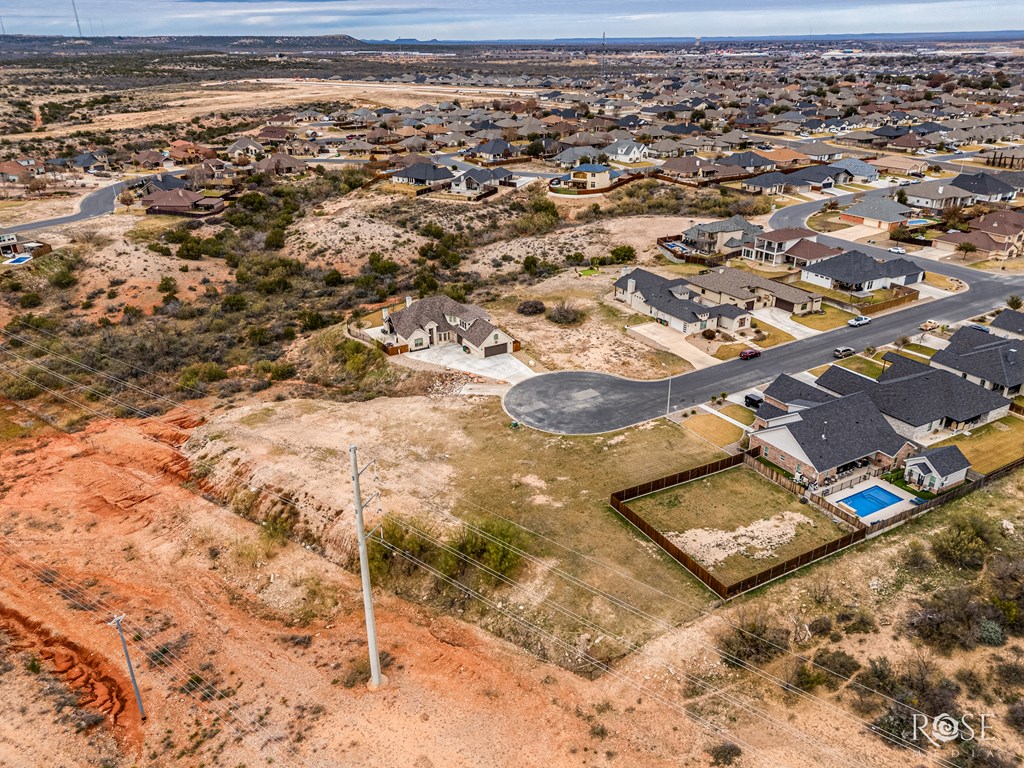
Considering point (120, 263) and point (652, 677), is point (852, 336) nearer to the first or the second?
point (652, 677)

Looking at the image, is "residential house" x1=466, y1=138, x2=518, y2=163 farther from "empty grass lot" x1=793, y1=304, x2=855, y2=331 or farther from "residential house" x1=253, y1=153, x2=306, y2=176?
"empty grass lot" x1=793, y1=304, x2=855, y2=331

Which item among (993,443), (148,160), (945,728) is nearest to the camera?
(945,728)

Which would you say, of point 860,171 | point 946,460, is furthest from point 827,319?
point 860,171

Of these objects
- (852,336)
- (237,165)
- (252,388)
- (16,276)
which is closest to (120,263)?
(16,276)

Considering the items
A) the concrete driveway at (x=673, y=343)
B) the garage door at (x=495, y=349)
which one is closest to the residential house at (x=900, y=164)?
the concrete driveway at (x=673, y=343)

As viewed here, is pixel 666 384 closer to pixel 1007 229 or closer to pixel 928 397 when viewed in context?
pixel 928 397

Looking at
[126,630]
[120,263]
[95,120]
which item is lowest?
[126,630]
